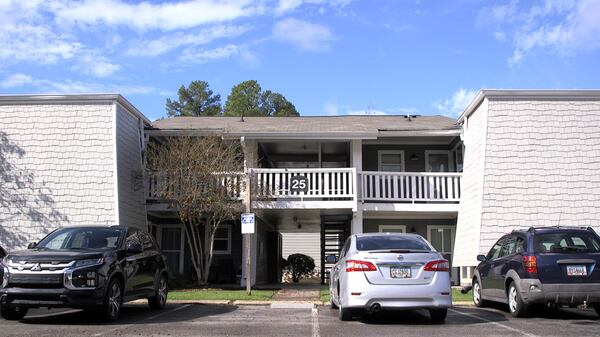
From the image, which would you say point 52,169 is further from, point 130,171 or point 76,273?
point 76,273

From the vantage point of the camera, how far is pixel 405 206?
742 inches

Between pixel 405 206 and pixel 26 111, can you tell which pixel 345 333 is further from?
pixel 26 111

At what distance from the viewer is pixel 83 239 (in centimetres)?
1071

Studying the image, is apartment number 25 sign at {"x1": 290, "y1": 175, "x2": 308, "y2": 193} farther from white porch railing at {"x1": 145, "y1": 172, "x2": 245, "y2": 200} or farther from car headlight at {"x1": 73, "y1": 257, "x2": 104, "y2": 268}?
car headlight at {"x1": 73, "y1": 257, "x2": 104, "y2": 268}

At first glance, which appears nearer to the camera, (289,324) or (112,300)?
(289,324)

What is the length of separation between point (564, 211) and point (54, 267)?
13.1 m

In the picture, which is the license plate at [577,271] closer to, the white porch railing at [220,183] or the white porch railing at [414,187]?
the white porch railing at [414,187]

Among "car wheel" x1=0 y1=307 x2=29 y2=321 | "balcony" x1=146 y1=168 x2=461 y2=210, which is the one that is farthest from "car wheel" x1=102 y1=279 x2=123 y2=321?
"balcony" x1=146 y1=168 x2=461 y2=210

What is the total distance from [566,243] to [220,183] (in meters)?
9.80

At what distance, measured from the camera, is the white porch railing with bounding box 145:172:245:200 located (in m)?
17.0

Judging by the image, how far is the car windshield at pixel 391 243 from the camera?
9.53m

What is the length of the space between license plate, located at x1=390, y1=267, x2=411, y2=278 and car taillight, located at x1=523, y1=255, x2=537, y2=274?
7.70ft

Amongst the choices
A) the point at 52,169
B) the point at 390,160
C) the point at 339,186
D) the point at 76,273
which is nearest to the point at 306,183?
the point at 339,186

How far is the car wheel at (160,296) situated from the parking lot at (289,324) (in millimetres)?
230
